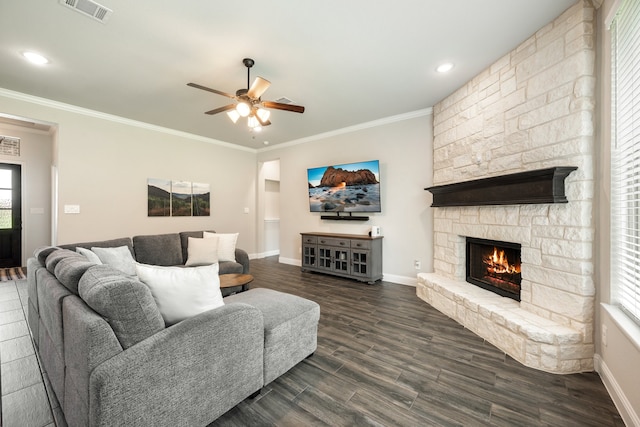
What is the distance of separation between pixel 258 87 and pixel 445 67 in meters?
2.02

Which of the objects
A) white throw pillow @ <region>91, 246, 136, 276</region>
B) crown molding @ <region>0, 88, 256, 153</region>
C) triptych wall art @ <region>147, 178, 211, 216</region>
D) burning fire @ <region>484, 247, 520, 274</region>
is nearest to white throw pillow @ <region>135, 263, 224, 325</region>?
white throw pillow @ <region>91, 246, 136, 276</region>

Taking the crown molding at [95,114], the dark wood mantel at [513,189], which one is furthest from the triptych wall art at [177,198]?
the dark wood mantel at [513,189]

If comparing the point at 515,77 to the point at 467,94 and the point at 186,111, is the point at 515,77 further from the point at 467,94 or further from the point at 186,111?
the point at 186,111

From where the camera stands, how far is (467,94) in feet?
10.3

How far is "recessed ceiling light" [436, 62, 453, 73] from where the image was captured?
277cm

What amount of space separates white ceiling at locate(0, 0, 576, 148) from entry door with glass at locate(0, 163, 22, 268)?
2894mm

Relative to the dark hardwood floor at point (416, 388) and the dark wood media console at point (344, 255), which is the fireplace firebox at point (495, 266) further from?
the dark wood media console at point (344, 255)

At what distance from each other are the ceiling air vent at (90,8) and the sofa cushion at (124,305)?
6.76 feet

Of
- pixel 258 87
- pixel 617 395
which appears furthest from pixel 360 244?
pixel 617 395

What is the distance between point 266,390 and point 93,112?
4744 mm

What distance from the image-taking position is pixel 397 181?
4.34m

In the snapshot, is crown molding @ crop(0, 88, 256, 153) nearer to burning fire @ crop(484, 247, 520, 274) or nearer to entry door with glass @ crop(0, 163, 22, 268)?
entry door with glass @ crop(0, 163, 22, 268)

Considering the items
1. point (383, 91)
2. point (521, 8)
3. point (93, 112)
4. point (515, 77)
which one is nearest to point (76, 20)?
point (93, 112)

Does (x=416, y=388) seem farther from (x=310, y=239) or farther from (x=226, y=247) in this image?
(x=310, y=239)
